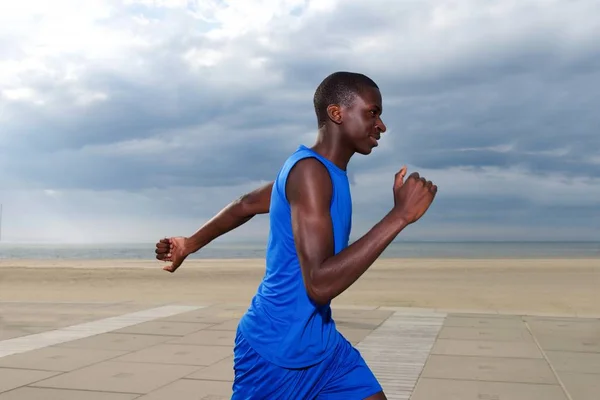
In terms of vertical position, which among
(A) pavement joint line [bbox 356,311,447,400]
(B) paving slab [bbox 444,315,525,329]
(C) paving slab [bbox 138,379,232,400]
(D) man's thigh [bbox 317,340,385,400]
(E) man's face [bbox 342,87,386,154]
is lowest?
(B) paving slab [bbox 444,315,525,329]

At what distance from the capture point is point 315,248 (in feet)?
7.69

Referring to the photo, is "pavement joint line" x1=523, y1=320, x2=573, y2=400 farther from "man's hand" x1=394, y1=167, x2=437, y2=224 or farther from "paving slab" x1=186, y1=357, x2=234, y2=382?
"man's hand" x1=394, y1=167, x2=437, y2=224

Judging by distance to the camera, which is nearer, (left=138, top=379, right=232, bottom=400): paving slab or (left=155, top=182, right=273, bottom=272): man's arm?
(left=155, top=182, right=273, bottom=272): man's arm

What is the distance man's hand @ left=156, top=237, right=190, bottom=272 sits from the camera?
351cm

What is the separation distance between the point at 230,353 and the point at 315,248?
5.90 m

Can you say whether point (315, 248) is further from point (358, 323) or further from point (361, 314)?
point (361, 314)

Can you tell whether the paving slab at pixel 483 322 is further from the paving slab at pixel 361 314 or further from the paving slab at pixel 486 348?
the paving slab at pixel 486 348

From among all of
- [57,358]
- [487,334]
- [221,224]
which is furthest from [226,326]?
[221,224]

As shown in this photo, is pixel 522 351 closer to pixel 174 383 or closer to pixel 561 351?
pixel 561 351

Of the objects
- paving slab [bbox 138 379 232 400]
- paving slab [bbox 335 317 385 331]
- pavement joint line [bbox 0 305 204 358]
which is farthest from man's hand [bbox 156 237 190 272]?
paving slab [bbox 335 317 385 331]

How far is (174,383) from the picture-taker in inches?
254

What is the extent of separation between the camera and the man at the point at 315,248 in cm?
237

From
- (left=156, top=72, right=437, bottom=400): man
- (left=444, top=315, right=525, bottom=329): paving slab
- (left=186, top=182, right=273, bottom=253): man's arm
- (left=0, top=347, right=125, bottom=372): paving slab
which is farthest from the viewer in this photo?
(left=444, top=315, right=525, bottom=329): paving slab

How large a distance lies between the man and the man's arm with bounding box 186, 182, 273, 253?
69 cm
